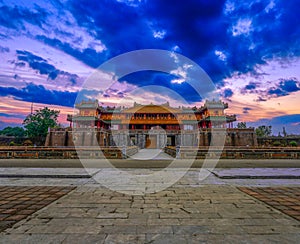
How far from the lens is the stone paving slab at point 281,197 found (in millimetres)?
3493

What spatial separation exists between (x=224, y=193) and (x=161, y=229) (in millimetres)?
2635

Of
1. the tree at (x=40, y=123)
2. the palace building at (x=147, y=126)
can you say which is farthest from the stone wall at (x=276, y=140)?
the tree at (x=40, y=123)

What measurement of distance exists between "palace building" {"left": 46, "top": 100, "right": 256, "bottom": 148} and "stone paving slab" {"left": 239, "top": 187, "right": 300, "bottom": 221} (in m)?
24.4

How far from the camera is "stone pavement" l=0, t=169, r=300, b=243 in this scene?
2420mm

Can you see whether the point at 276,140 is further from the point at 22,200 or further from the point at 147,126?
the point at 22,200

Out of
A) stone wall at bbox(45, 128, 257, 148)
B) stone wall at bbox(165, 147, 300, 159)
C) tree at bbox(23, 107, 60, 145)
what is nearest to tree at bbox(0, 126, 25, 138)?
tree at bbox(23, 107, 60, 145)

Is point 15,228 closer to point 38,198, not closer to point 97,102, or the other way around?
point 38,198

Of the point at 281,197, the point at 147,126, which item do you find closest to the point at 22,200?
the point at 281,197

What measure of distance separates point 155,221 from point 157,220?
53mm

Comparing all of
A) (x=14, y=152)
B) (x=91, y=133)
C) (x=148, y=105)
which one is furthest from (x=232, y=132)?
(x=14, y=152)

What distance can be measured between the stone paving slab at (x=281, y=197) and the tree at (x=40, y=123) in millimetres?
38896

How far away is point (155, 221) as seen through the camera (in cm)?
297

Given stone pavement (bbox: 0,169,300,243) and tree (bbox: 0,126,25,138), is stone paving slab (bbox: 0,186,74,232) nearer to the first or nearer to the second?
stone pavement (bbox: 0,169,300,243)

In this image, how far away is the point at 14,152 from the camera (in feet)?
48.1
